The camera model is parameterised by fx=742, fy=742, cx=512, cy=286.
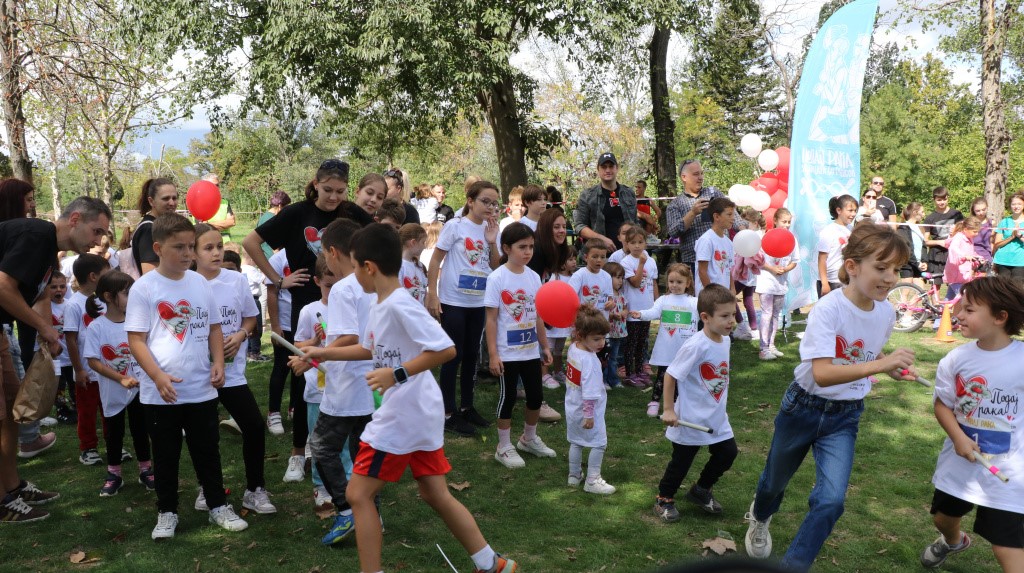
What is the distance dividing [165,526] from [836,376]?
383 centimetres

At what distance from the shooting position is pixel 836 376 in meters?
3.33

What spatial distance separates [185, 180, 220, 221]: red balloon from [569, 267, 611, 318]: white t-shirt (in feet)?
14.2

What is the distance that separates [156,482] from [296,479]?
3.56 ft

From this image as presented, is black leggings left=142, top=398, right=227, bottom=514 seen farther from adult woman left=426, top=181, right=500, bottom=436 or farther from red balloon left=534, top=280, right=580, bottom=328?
red balloon left=534, top=280, right=580, bottom=328

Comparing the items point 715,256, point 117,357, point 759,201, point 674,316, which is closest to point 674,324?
point 674,316

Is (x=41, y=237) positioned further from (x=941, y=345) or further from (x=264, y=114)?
(x=264, y=114)

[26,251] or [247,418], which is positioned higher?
[26,251]

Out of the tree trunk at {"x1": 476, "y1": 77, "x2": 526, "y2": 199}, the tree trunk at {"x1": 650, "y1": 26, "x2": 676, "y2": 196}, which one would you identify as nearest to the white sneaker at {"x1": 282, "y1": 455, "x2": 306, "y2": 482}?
the tree trunk at {"x1": 476, "y1": 77, "x2": 526, "y2": 199}

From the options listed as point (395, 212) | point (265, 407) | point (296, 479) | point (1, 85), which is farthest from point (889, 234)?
point (1, 85)

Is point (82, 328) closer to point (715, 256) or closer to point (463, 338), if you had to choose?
point (463, 338)

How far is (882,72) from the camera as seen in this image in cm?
6631

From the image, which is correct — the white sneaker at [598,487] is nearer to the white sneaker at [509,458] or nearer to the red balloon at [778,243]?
the white sneaker at [509,458]

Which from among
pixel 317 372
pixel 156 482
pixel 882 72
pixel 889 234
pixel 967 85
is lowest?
pixel 156 482

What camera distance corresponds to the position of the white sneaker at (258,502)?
4.78 m
